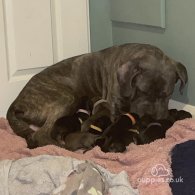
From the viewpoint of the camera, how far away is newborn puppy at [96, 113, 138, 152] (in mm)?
2674

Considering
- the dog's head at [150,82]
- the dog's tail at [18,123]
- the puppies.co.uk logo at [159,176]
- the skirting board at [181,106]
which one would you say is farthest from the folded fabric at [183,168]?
the dog's tail at [18,123]

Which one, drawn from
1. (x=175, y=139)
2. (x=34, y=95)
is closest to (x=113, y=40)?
(x=34, y=95)

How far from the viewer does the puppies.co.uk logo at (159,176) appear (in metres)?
2.12

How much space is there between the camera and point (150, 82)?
10.2 feet

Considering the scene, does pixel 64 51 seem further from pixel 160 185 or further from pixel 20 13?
pixel 160 185

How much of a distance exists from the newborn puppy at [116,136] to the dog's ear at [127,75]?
31cm

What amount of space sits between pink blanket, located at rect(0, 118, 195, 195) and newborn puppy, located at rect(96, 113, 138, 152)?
6 cm

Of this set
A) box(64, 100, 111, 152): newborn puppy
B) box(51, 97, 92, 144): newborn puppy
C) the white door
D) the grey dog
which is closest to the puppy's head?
box(64, 100, 111, 152): newborn puppy

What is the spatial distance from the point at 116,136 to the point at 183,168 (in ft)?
1.95

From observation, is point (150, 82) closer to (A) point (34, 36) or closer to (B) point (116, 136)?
(B) point (116, 136)

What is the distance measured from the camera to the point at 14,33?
Result: 3420 millimetres

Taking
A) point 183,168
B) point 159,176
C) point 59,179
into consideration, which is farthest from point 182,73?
point 59,179

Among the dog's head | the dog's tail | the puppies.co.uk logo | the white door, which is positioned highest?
the white door

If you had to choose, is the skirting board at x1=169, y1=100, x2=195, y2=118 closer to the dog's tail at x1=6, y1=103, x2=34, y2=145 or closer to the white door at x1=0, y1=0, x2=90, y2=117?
the white door at x1=0, y1=0, x2=90, y2=117
